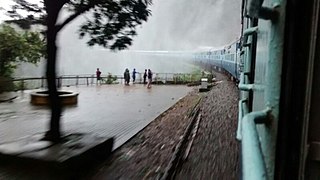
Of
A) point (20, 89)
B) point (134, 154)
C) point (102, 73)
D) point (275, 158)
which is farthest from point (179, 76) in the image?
point (275, 158)

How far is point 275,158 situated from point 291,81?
4.6 inches

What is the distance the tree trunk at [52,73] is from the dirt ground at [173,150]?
1.01 metres

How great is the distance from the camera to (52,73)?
17.5ft

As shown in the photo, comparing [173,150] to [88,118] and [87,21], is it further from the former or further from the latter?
[88,118]

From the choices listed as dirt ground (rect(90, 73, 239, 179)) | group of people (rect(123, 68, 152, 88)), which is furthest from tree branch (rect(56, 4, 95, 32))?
group of people (rect(123, 68, 152, 88))

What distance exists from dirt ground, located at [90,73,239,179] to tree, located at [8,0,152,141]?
3.92 ft

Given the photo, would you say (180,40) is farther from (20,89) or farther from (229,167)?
(229,167)

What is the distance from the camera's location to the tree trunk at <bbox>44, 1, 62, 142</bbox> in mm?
5184

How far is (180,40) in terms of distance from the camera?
26.8 meters

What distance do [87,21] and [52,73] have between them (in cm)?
106

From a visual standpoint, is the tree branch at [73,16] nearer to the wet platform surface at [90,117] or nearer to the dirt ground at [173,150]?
the wet platform surface at [90,117]

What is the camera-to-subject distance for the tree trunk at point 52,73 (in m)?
5.18

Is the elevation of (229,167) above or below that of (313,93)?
below

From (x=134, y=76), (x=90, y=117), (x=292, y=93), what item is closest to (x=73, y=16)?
(x=90, y=117)
